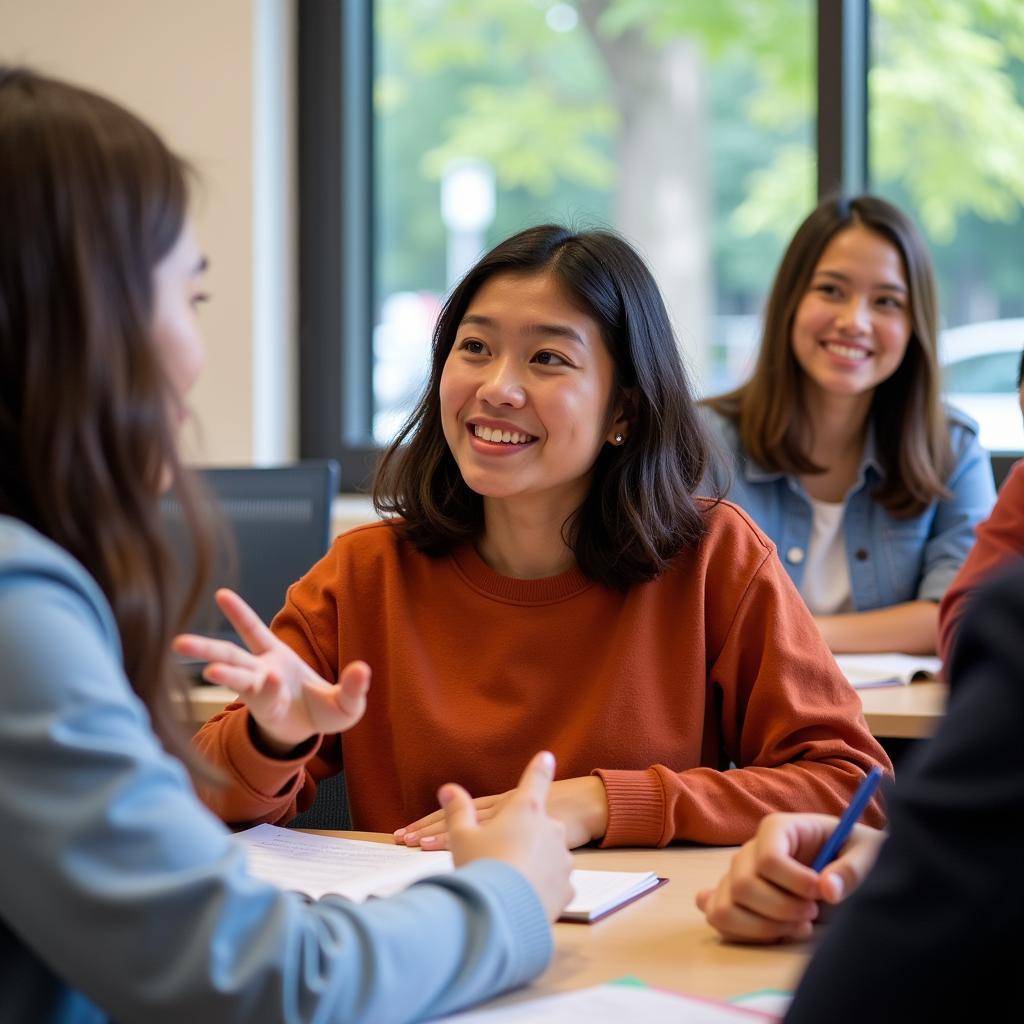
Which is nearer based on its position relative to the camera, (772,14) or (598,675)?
(598,675)

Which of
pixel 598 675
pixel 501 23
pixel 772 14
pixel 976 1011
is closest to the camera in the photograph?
pixel 976 1011

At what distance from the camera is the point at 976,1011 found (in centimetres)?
66

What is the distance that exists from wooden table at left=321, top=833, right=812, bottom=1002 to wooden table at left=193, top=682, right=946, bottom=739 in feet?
2.81

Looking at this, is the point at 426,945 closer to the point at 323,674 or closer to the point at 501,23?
the point at 323,674

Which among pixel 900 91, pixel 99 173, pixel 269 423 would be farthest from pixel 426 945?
pixel 900 91

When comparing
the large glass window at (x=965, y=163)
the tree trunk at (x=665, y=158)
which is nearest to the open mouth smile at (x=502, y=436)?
the large glass window at (x=965, y=163)

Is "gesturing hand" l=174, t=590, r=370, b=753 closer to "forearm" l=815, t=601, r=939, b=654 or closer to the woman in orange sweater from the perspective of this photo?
the woman in orange sweater

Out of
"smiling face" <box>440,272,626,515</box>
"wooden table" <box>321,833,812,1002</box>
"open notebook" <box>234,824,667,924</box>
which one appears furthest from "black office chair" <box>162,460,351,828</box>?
"wooden table" <box>321,833,812,1002</box>

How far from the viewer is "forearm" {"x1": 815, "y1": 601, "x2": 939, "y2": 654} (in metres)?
2.81

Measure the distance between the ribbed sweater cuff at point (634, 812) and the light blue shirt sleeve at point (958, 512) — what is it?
1.63 meters

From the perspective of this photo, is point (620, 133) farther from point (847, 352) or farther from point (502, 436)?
point (502, 436)

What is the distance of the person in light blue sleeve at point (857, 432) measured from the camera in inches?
118

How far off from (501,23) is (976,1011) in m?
6.34

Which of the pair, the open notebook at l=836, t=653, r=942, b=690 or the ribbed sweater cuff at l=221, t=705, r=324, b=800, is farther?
the open notebook at l=836, t=653, r=942, b=690
